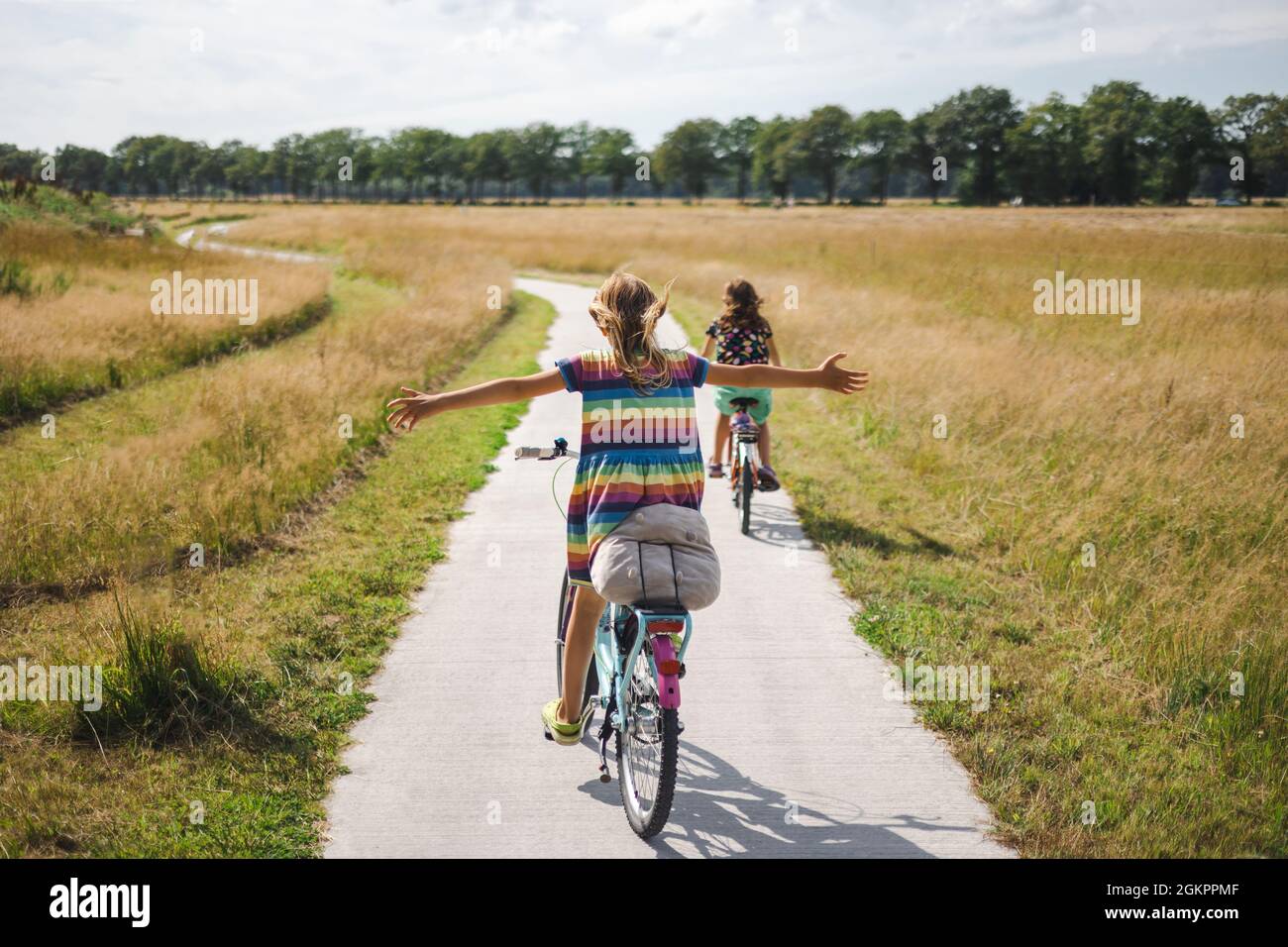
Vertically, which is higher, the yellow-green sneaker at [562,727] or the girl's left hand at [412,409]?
the girl's left hand at [412,409]

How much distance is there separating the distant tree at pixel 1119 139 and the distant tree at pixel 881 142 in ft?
119

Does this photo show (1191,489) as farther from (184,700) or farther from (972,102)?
(972,102)

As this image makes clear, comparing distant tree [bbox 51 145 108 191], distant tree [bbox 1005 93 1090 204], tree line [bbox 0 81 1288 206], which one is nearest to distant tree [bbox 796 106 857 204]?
tree line [bbox 0 81 1288 206]

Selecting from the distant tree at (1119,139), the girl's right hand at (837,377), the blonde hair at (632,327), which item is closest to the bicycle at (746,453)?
the girl's right hand at (837,377)

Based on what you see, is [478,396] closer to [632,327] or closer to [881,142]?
[632,327]

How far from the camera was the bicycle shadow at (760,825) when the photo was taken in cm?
346

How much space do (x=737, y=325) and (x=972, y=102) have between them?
8535cm

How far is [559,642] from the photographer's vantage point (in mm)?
4266

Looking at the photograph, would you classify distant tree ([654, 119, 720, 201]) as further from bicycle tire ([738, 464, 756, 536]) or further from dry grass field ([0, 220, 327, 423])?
bicycle tire ([738, 464, 756, 536])

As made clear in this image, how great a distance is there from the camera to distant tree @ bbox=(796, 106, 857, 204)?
3986 inches

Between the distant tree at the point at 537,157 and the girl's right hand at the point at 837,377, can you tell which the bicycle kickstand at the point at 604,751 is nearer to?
the girl's right hand at the point at 837,377

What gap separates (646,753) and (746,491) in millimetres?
4107

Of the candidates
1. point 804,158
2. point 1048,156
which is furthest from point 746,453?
point 804,158

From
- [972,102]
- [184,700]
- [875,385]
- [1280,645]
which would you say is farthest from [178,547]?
[972,102]
